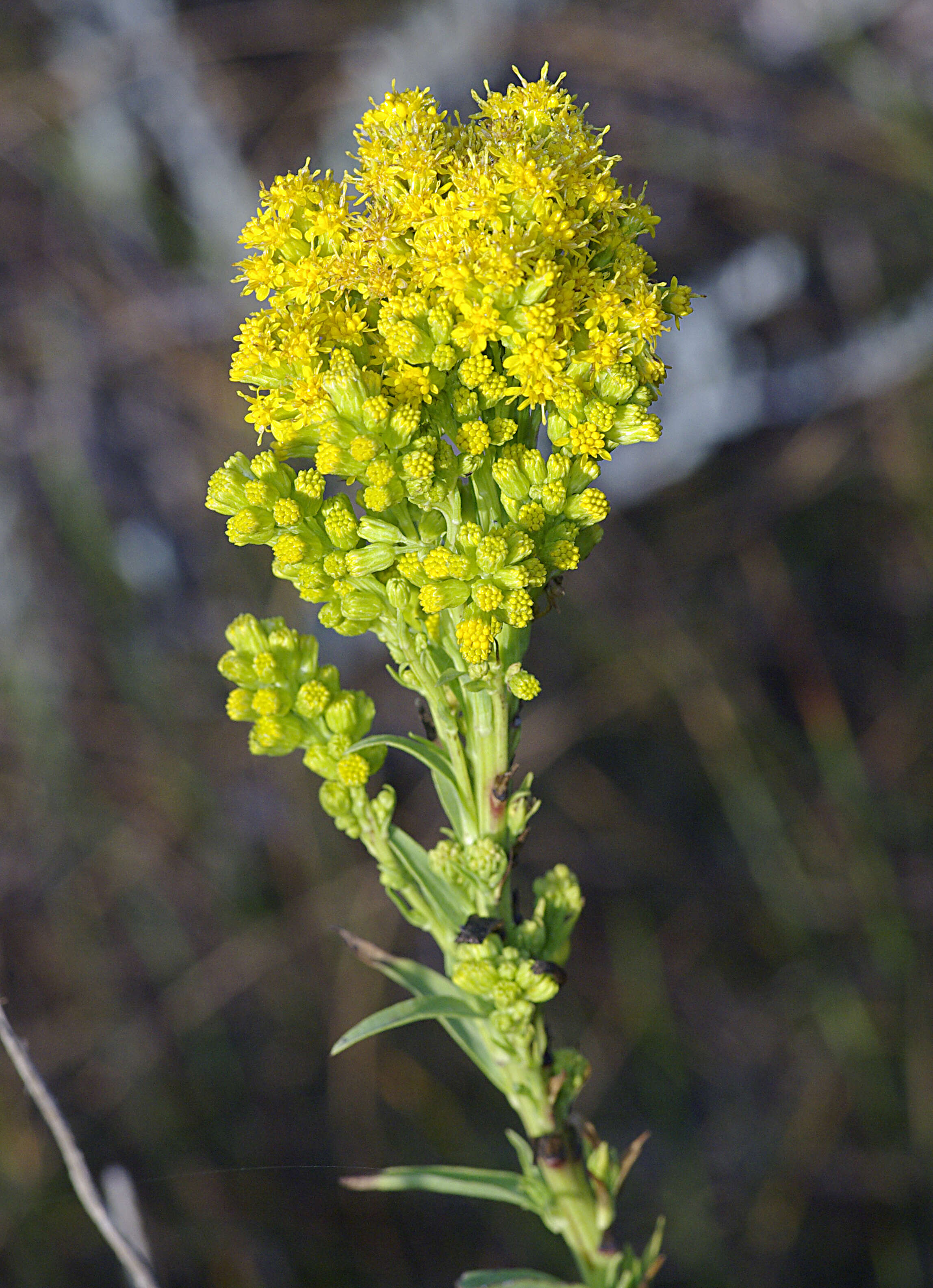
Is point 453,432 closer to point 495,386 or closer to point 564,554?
point 495,386

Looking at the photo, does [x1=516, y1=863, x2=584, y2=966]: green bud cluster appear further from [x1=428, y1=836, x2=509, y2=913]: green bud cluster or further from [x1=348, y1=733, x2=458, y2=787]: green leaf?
[x1=348, y1=733, x2=458, y2=787]: green leaf

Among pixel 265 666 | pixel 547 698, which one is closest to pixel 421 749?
pixel 265 666

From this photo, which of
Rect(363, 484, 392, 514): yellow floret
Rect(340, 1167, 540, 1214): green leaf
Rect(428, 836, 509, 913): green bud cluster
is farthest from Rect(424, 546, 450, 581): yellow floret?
Rect(340, 1167, 540, 1214): green leaf

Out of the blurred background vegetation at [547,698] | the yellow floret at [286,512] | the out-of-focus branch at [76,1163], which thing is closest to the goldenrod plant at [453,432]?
the yellow floret at [286,512]

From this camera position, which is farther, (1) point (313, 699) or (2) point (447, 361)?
(1) point (313, 699)

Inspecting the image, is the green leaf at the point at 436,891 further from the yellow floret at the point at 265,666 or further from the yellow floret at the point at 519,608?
the yellow floret at the point at 519,608

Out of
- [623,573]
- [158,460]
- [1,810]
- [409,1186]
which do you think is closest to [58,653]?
[1,810]
